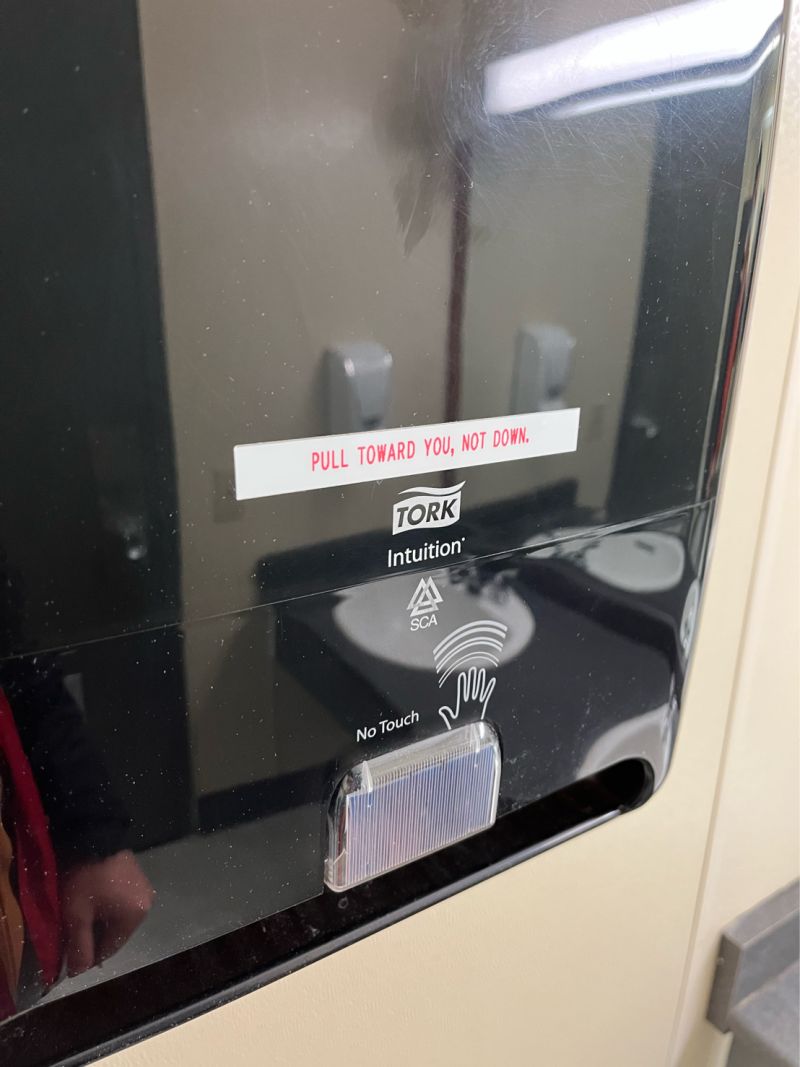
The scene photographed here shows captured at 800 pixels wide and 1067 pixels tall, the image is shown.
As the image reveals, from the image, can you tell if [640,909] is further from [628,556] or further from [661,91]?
[661,91]

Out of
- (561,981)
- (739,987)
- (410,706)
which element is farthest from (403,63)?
(739,987)

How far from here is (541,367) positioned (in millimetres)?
328

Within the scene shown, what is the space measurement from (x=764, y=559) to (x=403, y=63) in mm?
348

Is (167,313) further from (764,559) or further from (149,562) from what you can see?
(764,559)

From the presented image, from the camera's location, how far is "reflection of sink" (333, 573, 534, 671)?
0.32 meters

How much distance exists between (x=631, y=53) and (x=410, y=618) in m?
0.23

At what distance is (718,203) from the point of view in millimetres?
355

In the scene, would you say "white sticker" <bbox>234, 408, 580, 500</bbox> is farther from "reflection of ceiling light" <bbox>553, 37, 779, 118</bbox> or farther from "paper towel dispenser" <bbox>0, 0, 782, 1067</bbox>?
"reflection of ceiling light" <bbox>553, 37, 779, 118</bbox>

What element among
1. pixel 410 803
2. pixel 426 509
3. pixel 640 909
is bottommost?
pixel 640 909

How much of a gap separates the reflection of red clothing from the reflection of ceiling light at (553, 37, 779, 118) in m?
0.28

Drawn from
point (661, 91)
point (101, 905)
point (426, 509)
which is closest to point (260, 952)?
point (101, 905)

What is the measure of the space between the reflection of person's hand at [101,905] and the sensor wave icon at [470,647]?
0.14 meters

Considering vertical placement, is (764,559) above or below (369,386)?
below

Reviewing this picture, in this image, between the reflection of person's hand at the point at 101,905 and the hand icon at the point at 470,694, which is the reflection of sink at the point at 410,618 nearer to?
the hand icon at the point at 470,694
